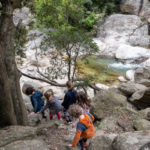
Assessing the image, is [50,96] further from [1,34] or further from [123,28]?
[123,28]

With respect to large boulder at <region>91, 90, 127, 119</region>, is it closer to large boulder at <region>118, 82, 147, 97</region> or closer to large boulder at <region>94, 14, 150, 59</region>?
large boulder at <region>118, 82, 147, 97</region>

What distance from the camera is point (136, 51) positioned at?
14.4 m

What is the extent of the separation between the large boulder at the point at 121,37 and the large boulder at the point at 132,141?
1216 centimetres

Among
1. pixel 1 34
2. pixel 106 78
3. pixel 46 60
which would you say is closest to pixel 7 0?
pixel 1 34

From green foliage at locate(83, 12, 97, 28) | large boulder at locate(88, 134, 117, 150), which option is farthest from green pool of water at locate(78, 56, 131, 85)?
large boulder at locate(88, 134, 117, 150)

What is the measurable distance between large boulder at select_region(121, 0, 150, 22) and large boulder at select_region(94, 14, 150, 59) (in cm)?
199

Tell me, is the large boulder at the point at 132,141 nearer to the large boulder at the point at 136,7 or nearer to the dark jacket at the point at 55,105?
the dark jacket at the point at 55,105

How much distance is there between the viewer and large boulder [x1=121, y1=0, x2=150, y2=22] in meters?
19.4

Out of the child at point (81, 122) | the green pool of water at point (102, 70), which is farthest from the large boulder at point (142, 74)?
the child at point (81, 122)

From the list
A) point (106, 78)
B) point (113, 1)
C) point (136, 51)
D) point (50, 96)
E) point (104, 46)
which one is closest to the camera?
point (50, 96)

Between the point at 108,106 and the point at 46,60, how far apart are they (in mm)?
9139

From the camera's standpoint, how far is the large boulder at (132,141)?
2.37 meters

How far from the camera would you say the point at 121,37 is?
1703 centimetres

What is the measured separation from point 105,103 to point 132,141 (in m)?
2.74
